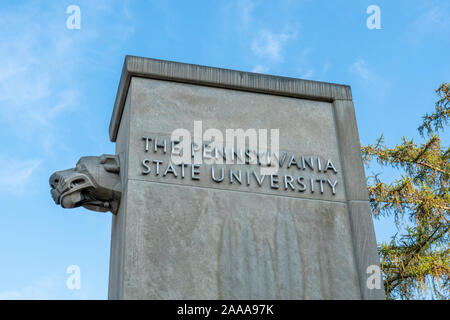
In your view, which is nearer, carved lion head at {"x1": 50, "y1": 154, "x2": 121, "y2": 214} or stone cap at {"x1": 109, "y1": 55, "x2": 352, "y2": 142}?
carved lion head at {"x1": 50, "y1": 154, "x2": 121, "y2": 214}

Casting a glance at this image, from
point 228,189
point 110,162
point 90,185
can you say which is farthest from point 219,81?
point 90,185

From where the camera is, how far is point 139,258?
6309mm

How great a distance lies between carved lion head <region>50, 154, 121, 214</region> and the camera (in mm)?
7023

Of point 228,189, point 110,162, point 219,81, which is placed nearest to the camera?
point 228,189

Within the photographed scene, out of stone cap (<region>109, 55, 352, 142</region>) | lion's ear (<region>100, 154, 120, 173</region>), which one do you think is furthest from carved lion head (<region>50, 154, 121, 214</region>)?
stone cap (<region>109, 55, 352, 142</region>)

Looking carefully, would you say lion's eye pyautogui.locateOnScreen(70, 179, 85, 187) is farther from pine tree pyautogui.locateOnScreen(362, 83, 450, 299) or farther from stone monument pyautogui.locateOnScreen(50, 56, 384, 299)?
pine tree pyautogui.locateOnScreen(362, 83, 450, 299)

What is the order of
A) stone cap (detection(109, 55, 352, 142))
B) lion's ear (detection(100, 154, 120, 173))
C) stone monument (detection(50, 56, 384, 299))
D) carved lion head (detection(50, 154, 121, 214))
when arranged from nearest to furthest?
stone monument (detection(50, 56, 384, 299)) < carved lion head (detection(50, 154, 121, 214)) < lion's ear (detection(100, 154, 120, 173)) < stone cap (detection(109, 55, 352, 142))

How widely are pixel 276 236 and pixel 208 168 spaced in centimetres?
95

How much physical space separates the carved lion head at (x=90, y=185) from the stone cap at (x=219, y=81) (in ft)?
3.11

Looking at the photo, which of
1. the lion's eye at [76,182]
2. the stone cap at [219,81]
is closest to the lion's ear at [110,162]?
the lion's eye at [76,182]

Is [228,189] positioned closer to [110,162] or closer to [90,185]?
[110,162]

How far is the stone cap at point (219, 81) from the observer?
7.47 m

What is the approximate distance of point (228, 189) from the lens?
698 centimetres

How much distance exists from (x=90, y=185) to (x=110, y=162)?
32 cm
